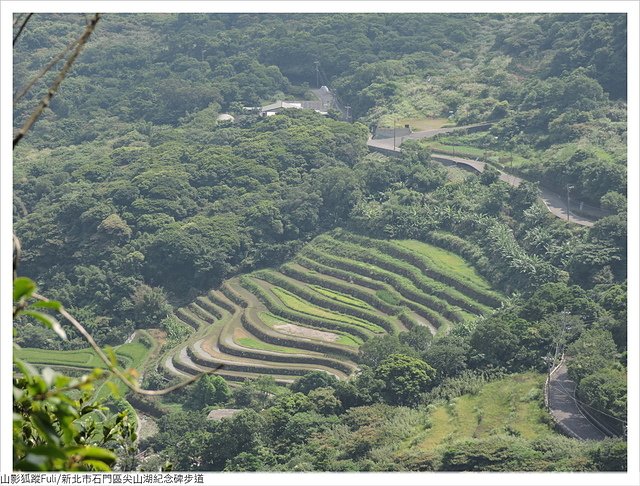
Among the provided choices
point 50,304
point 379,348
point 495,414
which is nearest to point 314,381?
point 379,348

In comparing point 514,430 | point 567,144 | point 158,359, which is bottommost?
point 158,359

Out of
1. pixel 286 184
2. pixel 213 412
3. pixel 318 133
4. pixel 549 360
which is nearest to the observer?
pixel 549 360

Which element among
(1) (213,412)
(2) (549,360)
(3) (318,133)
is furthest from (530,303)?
(3) (318,133)

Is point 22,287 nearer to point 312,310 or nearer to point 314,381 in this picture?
point 314,381

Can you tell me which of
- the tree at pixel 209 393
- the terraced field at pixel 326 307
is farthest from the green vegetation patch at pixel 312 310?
the tree at pixel 209 393

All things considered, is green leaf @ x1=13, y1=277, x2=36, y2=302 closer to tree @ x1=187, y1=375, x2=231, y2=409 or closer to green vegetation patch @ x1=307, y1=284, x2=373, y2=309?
tree @ x1=187, y1=375, x2=231, y2=409

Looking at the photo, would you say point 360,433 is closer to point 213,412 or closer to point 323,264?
point 213,412

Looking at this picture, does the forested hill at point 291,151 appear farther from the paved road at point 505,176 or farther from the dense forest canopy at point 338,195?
the paved road at point 505,176
